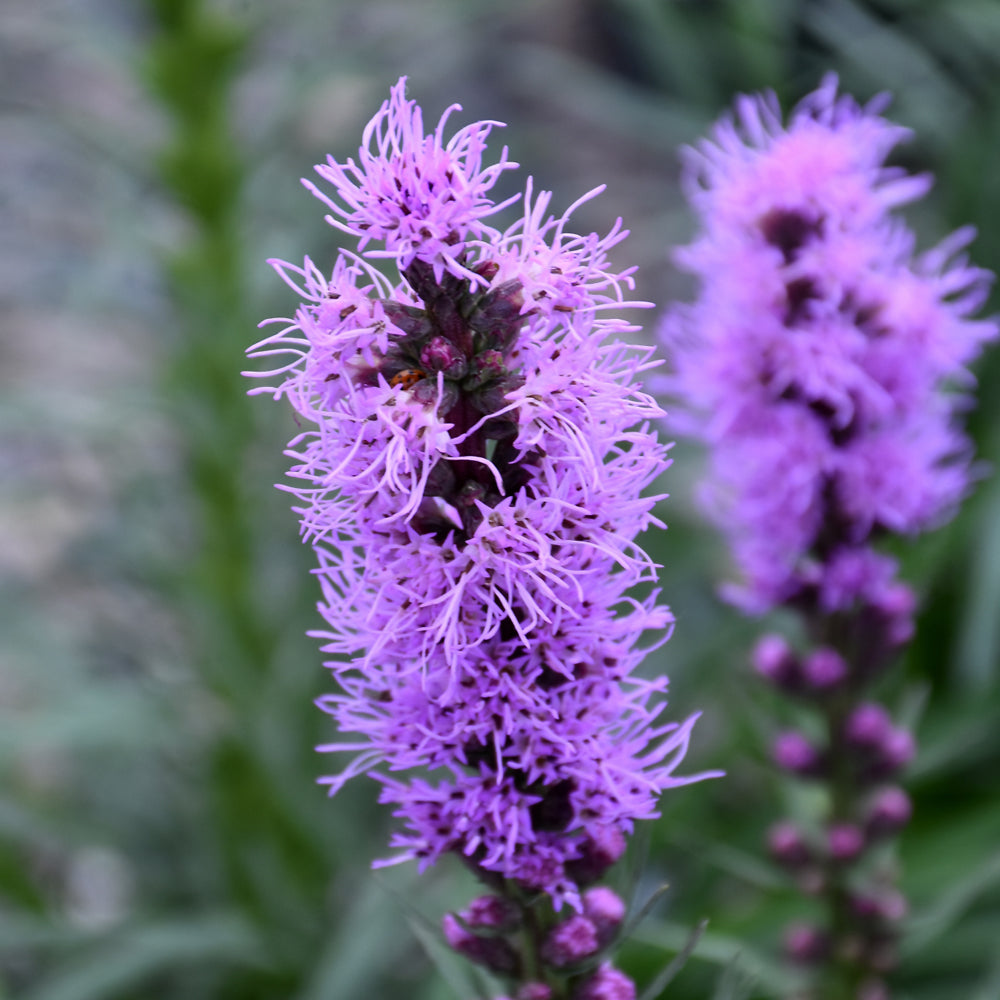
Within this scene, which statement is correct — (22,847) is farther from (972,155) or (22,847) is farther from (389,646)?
(972,155)

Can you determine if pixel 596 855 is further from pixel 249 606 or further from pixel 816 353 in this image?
pixel 249 606

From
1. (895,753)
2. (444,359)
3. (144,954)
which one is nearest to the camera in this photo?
(444,359)

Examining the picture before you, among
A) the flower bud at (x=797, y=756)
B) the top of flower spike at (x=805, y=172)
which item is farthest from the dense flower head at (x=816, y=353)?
the flower bud at (x=797, y=756)

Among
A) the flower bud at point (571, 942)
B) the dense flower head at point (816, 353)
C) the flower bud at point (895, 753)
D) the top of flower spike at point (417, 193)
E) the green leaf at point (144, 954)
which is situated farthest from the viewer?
the green leaf at point (144, 954)

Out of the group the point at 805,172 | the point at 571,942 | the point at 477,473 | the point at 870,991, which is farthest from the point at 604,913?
the point at 805,172

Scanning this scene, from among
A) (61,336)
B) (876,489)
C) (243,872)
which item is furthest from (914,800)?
(61,336)

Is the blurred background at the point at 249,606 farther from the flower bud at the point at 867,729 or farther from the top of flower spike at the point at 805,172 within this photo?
the top of flower spike at the point at 805,172

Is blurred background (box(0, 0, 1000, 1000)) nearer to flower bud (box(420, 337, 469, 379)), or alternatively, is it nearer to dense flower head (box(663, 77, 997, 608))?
dense flower head (box(663, 77, 997, 608))
